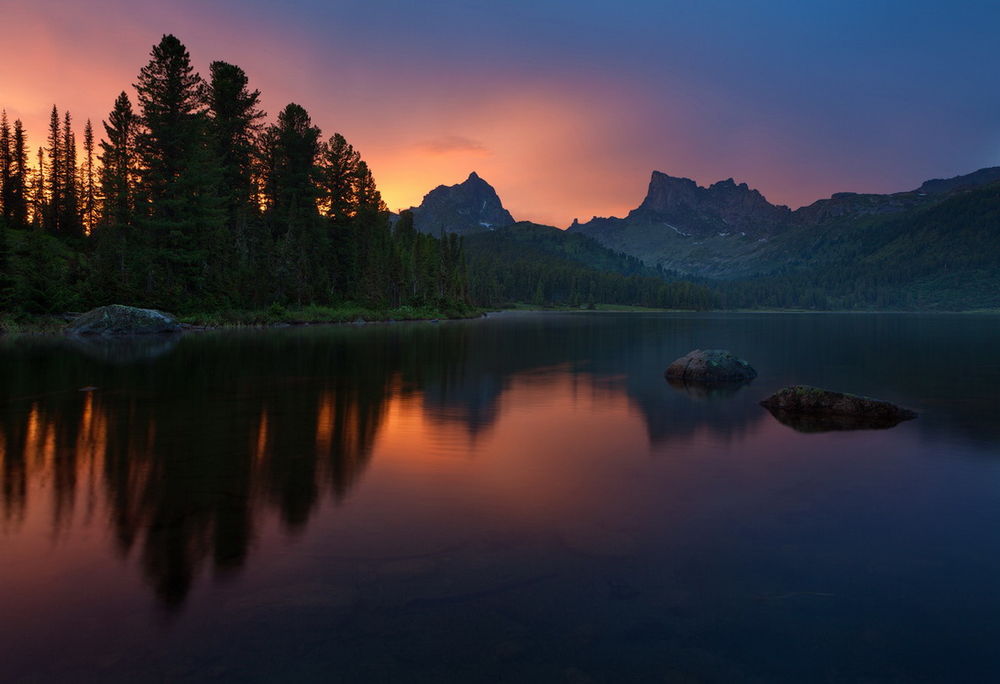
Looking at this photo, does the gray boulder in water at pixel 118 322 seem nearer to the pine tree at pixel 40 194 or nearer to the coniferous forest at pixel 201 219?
the coniferous forest at pixel 201 219

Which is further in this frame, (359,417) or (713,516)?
(359,417)

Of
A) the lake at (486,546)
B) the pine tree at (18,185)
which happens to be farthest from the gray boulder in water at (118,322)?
the pine tree at (18,185)

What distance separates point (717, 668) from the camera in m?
5.71

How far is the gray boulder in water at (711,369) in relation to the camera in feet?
95.5

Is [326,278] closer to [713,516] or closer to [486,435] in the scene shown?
[486,435]

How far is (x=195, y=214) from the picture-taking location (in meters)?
74.0

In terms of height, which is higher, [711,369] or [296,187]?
[296,187]

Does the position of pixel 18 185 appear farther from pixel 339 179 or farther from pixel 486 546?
pixel 486 546

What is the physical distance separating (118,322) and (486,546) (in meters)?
61.5

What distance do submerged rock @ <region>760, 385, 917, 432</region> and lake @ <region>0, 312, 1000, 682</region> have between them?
108cm

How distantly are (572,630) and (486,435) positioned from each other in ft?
35.3

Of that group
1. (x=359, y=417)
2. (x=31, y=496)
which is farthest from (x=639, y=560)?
(x=359, y=417)

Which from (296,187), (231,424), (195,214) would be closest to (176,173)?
(195,214)

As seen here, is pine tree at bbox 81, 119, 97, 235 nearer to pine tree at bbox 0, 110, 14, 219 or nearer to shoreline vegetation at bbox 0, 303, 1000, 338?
pine tree at bbox 0, 110, 14, 219
